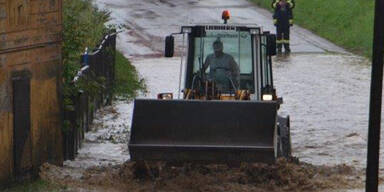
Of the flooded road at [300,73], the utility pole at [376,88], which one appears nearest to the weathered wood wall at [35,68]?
the flooded road at [300,73]

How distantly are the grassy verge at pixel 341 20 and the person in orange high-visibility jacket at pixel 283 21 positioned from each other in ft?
8.16

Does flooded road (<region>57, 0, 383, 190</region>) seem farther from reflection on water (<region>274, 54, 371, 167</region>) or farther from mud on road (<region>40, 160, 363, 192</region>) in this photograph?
mud on road (<region>40, 160, 363, 192</region>)

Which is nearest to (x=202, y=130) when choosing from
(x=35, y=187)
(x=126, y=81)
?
(x=35, y=187)

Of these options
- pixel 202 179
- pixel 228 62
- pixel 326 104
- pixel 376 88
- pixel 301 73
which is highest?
pixel 376 88

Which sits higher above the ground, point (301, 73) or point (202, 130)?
point (202, 130)

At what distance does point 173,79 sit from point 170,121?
1384 centimetres

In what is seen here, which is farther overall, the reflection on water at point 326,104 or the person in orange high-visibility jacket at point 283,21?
the person in orange high-visibility jacket at point 283,21

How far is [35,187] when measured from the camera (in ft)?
42.8

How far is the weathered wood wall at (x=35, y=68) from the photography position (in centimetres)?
1294

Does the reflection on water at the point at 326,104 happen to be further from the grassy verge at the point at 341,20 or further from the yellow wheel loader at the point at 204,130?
the yellow wheel loader at the point at 204,130

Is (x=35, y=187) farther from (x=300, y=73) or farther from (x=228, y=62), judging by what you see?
(x=300, y=73)

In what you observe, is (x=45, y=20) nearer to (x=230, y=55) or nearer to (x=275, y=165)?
(x=230, y=55)

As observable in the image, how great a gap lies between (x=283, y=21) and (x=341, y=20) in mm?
5818

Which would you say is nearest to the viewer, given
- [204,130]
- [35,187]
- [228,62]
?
[35,187]
